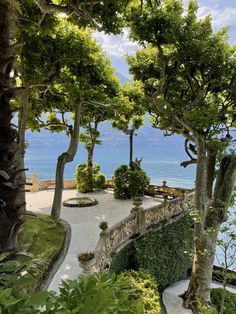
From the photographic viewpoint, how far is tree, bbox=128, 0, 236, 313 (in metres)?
9.78

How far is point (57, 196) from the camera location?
12.2 m

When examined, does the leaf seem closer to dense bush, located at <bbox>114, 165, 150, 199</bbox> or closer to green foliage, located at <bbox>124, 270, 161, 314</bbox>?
green foliage, located at <bbox>124, 270, 161, 314</bbox>

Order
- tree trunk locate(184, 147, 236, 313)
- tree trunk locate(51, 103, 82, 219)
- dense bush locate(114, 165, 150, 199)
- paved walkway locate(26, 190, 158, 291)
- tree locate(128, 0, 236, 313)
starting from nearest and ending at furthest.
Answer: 1. paved walkway locate(26, 190, 158, 291)
2. tree locate(128, 0, 236, 313)
3. tree trunk locate(184, 147, 236, 313)
4. tree trunk locate(51, 103, 82, 219)
5. dense bush locate(114, 165, 150, 199)

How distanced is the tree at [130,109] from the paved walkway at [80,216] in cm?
354

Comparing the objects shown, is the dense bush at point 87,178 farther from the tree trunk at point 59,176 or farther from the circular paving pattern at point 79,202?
the tree trunk at point 59,176

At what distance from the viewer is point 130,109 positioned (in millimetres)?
15391

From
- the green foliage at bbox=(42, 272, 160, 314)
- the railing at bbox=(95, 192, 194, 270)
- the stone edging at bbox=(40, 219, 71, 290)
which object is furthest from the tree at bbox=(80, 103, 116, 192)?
the green foliage at bbox=(42, 272, 160, 314)

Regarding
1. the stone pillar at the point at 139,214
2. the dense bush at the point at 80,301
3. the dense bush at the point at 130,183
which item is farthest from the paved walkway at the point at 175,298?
the dense bush at the point at 80,301

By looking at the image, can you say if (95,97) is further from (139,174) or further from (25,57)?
(139,174)

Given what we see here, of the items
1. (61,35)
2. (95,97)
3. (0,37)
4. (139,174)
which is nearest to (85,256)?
(0,37)

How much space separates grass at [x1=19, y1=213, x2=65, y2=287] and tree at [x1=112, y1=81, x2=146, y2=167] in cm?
639

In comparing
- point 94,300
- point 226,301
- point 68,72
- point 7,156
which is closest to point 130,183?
point 226,301

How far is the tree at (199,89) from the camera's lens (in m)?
9.78

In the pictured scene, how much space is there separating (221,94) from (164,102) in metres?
A: 2.42
